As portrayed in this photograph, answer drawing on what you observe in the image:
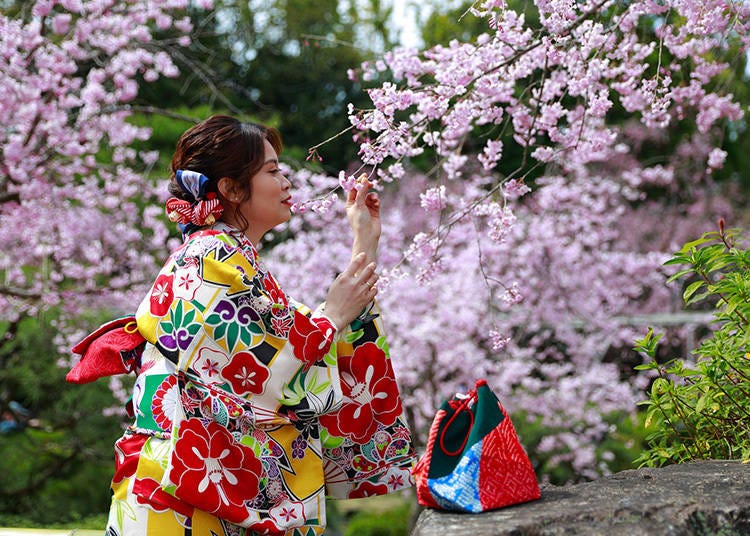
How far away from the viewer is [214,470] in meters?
1.90

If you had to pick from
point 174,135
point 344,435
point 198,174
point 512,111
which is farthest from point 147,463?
point 174,135

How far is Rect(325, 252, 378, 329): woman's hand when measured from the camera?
82.3 inches

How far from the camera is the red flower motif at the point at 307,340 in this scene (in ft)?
6.46

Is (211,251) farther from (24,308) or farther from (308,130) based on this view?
(308,130)

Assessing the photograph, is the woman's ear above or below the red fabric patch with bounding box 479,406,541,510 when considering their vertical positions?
above

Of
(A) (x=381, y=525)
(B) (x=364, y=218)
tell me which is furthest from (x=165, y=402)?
(A) (x=381, y=525)

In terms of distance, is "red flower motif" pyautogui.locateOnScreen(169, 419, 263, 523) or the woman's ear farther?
the woman's ear

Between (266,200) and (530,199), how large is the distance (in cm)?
800

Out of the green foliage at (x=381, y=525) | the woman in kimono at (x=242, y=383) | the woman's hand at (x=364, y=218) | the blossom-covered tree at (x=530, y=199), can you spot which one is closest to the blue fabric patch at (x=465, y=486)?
the woman in kimono at (x=242, y=383)

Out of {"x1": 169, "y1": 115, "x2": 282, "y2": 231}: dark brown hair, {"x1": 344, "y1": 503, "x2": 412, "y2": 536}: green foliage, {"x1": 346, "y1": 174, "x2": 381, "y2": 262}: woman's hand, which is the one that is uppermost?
{"x1": 169, "y1": 115, "x2": 282, "y2": 231}: dark brown hair

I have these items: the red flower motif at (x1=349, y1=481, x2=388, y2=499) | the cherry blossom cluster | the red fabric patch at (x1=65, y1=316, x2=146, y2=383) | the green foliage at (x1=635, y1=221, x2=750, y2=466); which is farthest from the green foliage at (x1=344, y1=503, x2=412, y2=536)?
the red fabric patch at (x1=65, y1=316, x2=146, y2=383)

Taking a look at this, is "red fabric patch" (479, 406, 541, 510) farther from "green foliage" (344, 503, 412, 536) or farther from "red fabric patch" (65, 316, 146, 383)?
"green foliage" (344, 503, 412, 536)

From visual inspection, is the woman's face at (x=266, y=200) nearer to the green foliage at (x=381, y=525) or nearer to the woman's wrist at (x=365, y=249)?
the woman's wrist at (x=365, y=249)

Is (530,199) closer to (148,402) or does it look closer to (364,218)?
(364,218)
